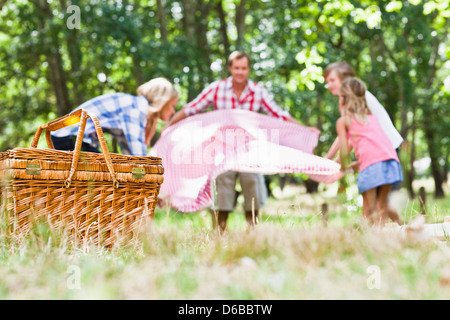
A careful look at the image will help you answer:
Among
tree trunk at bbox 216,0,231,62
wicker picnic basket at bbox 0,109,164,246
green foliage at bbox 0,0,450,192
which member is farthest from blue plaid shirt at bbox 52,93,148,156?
tree trunk at bbox 216,0,231,62

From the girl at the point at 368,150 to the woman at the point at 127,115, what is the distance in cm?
171

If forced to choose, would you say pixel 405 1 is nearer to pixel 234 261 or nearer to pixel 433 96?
pixel 433 96

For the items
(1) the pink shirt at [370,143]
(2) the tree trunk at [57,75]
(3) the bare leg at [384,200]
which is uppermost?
(2) the tree trunk at [57,75]

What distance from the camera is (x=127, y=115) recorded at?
4301 mm

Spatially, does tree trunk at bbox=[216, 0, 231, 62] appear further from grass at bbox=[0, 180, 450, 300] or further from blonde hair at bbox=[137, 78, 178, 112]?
grass at bbox=[0, 180, 450, 300]

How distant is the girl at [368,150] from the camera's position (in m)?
4.75

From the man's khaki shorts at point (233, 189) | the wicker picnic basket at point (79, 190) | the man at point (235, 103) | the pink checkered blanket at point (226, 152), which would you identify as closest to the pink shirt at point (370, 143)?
the pink checkered blanket at point (226, 152)

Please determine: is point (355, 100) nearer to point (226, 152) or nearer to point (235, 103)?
point (235, 103)

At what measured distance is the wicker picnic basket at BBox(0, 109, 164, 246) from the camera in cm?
298

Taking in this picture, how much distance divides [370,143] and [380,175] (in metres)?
0.34

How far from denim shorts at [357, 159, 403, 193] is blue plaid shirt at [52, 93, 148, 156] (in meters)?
2.11

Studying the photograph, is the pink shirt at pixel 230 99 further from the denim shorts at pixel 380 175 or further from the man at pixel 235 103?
the denim shorts at pixel 380 175

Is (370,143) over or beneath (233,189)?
over

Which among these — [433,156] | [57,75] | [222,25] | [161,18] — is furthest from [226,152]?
[433,156]
